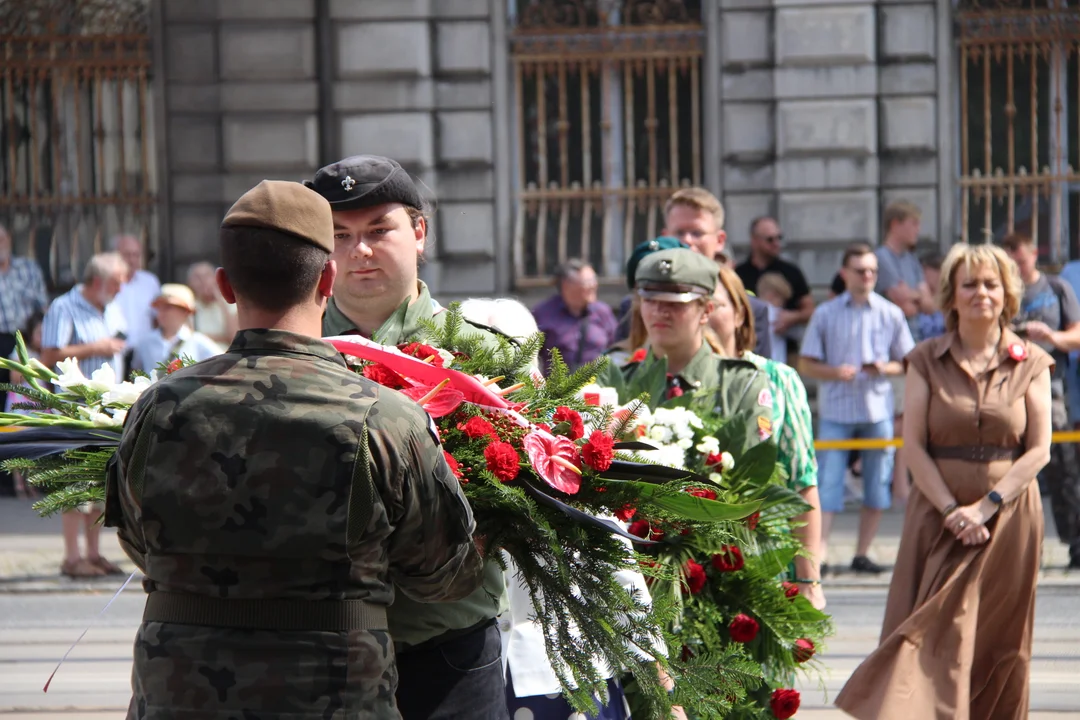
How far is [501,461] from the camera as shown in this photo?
121 inches

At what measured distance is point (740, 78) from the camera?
43.8 ft

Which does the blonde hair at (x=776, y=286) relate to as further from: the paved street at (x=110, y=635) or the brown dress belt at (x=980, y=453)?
the brown dress belt at (x=980, y=453)

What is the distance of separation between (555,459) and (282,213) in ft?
2.65

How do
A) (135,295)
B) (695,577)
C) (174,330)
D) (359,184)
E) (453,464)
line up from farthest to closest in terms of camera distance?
(135,295)
(174,330)
(695,577)
(359,184)
(453,464)

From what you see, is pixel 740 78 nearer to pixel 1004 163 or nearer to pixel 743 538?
pixel 1004 163

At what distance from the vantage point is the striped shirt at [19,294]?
41.1 ft

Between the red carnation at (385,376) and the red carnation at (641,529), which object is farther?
the red carnation at (641,529)

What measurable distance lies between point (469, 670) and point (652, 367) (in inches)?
68.4

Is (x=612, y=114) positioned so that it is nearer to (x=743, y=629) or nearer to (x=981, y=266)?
(x=981, y=266)

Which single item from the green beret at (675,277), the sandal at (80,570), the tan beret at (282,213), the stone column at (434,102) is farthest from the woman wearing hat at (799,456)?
the stone column at (434,102)

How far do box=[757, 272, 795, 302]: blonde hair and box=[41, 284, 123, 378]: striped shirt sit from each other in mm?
4573

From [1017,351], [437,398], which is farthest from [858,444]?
[437,398]

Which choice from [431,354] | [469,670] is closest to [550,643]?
[469,670]

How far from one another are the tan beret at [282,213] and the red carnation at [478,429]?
0.56m
